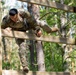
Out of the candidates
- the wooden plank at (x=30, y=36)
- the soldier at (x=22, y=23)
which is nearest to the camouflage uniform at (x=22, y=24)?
the soldier at (x=22, y=23)

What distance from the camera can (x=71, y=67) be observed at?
978 cm

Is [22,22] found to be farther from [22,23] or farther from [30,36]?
[30,36]

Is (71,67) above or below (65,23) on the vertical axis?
below

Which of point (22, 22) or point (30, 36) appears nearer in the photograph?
point (30, 36)

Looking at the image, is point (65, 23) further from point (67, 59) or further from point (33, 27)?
point (33, 27)

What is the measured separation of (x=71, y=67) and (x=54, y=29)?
634 centimetres

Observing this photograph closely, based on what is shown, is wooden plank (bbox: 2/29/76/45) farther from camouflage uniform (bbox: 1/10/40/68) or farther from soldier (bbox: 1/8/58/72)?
camouflage uniform (bbox: 1/10/40/68)

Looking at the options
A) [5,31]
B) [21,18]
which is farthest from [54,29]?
[5,31]

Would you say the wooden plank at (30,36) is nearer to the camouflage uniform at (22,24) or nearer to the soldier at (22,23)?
the soldier at (22,23)

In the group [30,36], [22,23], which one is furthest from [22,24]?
[30,36]

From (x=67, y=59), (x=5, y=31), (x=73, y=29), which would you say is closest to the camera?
(x=5, y=31)

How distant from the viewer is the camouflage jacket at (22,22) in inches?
135

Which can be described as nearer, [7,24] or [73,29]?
[7,24]

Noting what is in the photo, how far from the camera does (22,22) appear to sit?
352 centimetres
